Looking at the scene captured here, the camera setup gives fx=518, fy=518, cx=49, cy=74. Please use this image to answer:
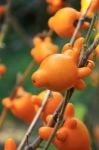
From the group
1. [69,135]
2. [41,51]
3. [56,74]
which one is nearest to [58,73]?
[56,74]

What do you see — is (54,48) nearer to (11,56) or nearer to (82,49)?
(82,49)

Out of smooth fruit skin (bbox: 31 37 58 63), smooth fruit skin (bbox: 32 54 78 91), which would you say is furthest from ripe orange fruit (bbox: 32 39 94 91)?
smooth fruit skin (bbox: 31 37 58 63)

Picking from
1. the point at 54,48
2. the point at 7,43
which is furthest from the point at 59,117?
the point at 7,43

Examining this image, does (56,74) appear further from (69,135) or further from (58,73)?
(69,135)

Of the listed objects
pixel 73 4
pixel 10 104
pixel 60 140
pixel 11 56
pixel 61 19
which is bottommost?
pixel 11 56

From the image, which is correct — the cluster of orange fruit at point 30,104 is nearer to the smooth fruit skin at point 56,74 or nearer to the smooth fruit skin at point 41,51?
the smooth fruit skin at point 41,51

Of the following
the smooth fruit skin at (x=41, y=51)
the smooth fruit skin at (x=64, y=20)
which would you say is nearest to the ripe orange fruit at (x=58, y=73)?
the smooth fruit skin at (x=64, y=20)
